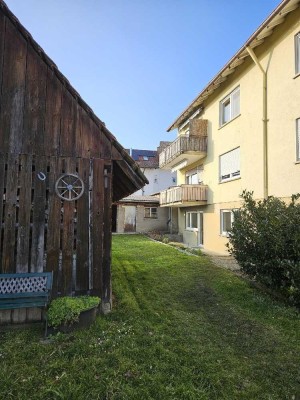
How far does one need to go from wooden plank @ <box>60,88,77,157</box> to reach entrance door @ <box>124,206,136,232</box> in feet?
77.1

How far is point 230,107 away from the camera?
50.5ft

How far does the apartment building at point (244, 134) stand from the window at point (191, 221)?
0.08 metres

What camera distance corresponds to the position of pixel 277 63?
11156mm

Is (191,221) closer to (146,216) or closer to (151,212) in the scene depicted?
(151,212)

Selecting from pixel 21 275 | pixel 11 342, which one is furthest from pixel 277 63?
pixel 11 342

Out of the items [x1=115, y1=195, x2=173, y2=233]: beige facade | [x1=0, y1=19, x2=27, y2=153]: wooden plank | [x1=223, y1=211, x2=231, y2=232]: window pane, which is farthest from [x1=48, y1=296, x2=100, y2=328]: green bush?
[x1=115, y1=195, x2=173, y2=233]: beige facade

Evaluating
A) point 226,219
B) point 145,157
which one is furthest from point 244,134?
point 145,157

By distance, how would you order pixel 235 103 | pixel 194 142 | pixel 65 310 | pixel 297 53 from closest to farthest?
pixel 65 310 → pixel 297 53 → pixel 235 103 → pixel 194 142

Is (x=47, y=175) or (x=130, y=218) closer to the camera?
(x=47, y=175)

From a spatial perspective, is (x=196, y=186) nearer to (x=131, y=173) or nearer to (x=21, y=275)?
(x=131, y=173)

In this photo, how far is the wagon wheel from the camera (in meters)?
Result: 5.39

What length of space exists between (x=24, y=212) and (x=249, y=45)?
1219 cm

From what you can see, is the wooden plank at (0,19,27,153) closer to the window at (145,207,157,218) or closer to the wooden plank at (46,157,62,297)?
the wooden plank at (46,157,62,297)

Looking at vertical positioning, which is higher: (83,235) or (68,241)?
(83,235)
